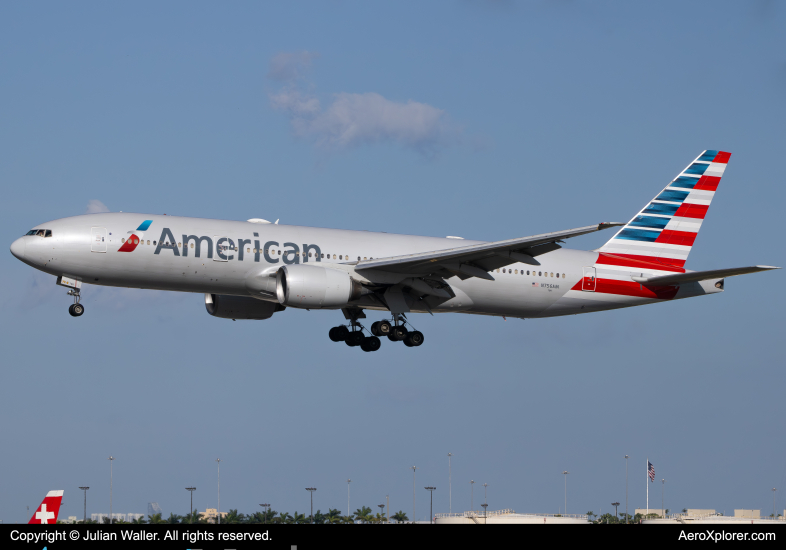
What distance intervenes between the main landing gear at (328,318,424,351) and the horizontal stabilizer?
11672 millimetres

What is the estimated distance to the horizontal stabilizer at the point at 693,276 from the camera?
4050 cm

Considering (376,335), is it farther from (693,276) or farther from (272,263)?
(693,276)

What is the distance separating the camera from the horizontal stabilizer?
40500 mm

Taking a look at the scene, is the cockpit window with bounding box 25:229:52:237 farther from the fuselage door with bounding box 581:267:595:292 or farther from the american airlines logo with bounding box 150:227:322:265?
the fuselage door with bounding box 581:267:595:292

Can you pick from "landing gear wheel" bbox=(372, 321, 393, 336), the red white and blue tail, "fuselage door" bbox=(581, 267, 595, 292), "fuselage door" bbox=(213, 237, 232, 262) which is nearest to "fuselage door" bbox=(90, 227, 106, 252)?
"fuselage door" bbox=(213, 237, 232, 262)

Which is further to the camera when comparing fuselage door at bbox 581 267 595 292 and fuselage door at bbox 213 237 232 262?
fuselage door at bbox 581 267 595 292

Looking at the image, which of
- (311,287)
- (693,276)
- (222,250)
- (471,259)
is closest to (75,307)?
(222,250)

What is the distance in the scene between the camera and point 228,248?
3825 centimetres
